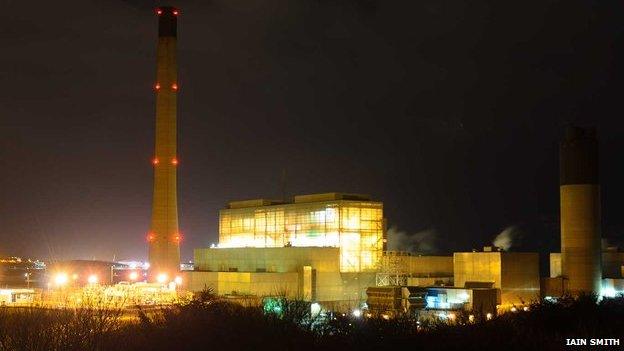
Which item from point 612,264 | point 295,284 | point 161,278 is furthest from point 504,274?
point 161,278

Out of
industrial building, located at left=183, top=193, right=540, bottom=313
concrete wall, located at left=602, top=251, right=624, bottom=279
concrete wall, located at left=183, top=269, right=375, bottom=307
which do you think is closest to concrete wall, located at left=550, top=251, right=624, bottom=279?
Result: concrete wall, located at left=602, top=251, right=624, bottom=279

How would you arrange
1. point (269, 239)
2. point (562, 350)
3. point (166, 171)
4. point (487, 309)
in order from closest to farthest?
point (562, 350) < point (487, 309) < point (166, 171) < point (269, 239)

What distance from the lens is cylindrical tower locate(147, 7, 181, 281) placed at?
84875mm

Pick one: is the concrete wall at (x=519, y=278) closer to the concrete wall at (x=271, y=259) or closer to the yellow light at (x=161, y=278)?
the concrete wall at (x=271, y=259)

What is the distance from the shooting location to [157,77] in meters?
85.8

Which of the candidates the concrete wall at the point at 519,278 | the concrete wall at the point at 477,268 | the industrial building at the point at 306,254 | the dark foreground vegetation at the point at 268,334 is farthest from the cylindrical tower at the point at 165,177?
the dark foreground vegetation at the point at 268,334

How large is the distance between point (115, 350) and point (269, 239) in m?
62.9

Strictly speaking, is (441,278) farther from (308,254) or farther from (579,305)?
(579,305)

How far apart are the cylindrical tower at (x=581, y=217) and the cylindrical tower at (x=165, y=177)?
4241 centimetres

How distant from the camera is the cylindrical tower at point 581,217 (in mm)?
77438

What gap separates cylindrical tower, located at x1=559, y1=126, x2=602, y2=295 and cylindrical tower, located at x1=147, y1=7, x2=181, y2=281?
139 feet

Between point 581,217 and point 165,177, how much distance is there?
44.8 m

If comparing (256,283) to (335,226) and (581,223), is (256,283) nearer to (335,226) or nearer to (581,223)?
(335,226)

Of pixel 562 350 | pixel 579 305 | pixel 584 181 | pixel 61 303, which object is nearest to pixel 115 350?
pixel 562 350
